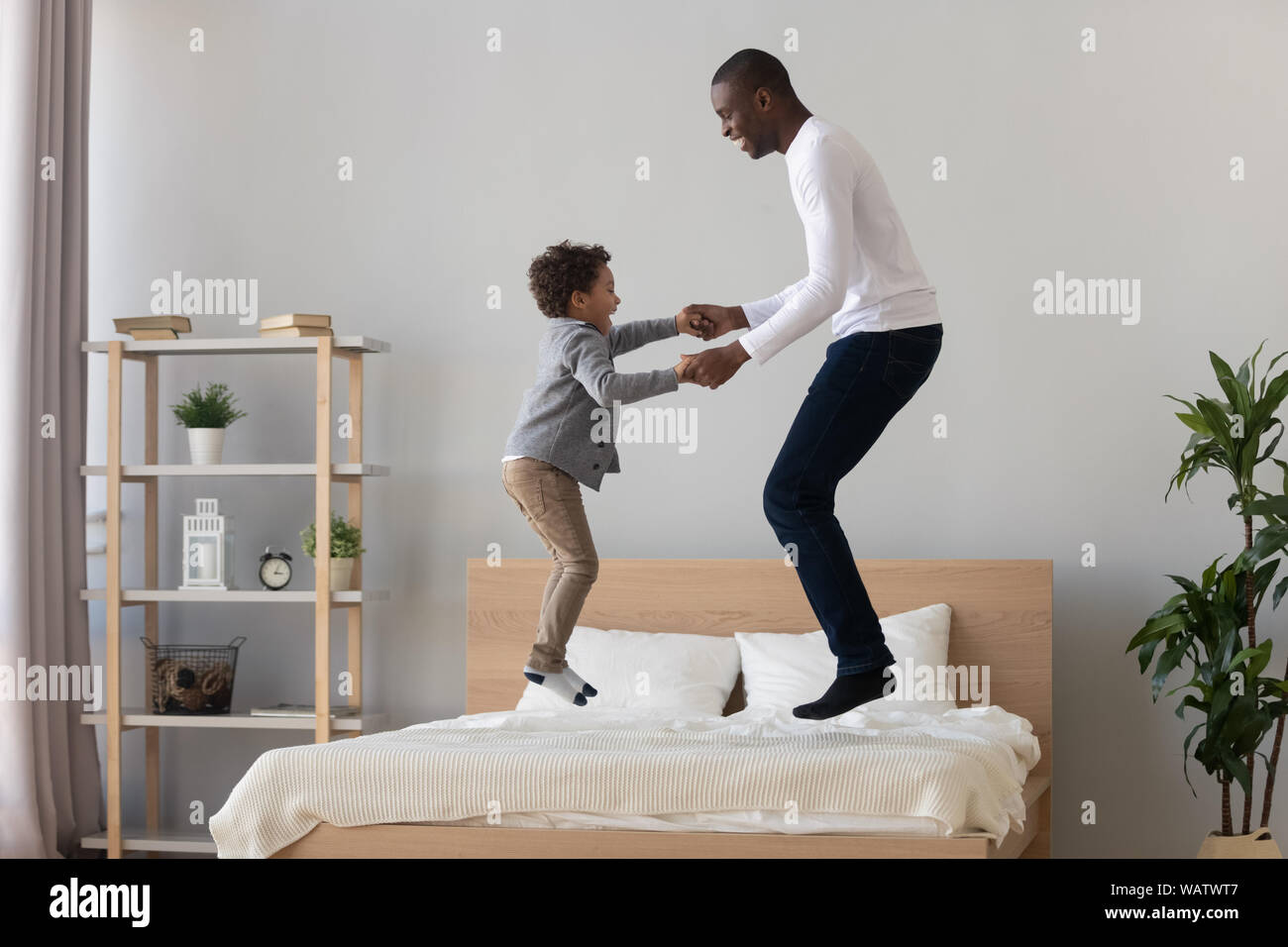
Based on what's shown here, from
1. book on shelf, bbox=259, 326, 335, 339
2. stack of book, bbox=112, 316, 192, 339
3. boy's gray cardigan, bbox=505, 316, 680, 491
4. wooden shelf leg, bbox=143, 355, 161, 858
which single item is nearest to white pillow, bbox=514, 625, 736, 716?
boy's gray cardigan, bbox=505, 316, 680, 491

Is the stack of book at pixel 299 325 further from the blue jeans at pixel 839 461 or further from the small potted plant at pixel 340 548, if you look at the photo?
the blue jeans at pixel 839 461

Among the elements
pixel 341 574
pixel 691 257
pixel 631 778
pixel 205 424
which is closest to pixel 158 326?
pixel 205 424

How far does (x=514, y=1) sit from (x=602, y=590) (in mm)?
1918

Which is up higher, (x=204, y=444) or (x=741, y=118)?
(x=741, y=118)

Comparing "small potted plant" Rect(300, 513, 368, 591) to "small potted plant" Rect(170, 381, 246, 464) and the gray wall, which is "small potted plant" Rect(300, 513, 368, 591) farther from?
"small potted plant" Rect(170, 381, 246, 464)

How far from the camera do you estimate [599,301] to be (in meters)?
2.79

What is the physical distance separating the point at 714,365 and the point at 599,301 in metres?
0.35

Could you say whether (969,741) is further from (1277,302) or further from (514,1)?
(514,1)

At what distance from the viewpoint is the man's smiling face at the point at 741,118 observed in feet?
8.18

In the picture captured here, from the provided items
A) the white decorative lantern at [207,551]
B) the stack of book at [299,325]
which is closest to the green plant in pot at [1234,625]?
the stack of book at [299,325]

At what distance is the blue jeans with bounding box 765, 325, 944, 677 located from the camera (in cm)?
246

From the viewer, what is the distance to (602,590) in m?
4.14

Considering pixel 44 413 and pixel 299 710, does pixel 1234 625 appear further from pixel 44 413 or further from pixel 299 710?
pixel 44 413
